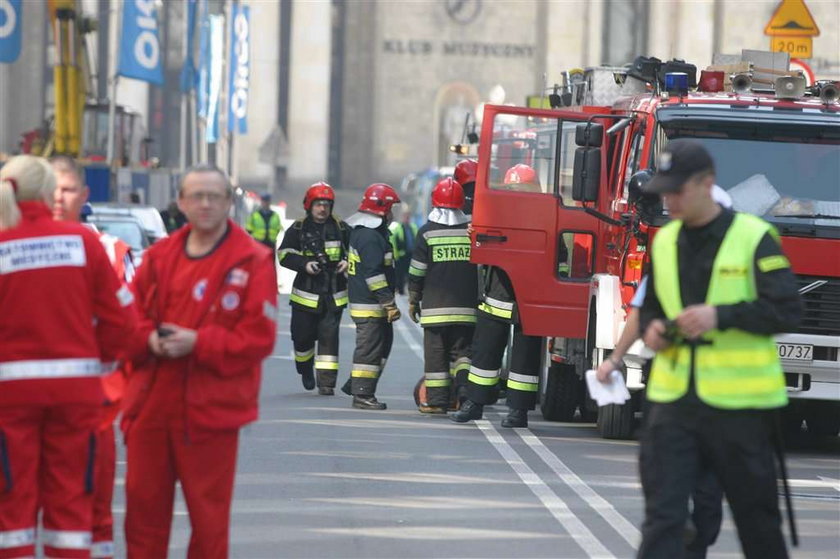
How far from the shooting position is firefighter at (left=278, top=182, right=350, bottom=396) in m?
17.9

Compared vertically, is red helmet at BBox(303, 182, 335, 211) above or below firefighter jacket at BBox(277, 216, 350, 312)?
above

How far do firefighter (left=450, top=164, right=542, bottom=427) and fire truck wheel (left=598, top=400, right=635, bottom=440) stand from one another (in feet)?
A: 2.17

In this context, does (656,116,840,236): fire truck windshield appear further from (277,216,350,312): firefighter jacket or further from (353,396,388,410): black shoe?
(277,216,350,312): firefighter jacket

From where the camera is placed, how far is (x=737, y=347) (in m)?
7.21

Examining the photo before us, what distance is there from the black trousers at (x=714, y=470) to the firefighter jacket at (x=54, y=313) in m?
2.00

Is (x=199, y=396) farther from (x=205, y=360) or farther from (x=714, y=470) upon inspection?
(x=714, y=470)

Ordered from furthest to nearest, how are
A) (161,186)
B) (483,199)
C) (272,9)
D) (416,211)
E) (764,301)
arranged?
(272,9) < (416,211) < (161,186) < (483,199) < (764,301)

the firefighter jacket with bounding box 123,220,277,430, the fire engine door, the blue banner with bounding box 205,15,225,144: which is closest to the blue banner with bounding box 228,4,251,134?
the blue banner with bounding box 205,15,225,144

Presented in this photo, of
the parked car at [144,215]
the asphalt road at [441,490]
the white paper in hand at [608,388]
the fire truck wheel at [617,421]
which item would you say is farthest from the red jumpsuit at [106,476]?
the parked car at [144,215]

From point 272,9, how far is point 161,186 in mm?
27575

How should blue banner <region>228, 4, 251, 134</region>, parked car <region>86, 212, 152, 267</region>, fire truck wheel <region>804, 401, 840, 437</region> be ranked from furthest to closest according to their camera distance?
1. blue banner <region>228, 4, 251, 134</region>
2. parked car <region>86, 212, 152, 267</region>
3. fire truck wheel <region>804, 401, 840, 437</region>

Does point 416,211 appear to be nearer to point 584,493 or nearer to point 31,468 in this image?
point 584,493

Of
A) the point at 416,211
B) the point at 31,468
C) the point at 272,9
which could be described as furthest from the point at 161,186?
the point at 31,468

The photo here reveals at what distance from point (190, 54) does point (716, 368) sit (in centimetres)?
4402
